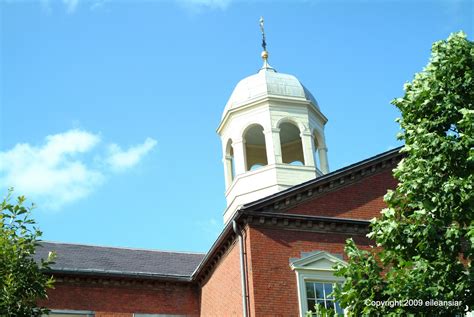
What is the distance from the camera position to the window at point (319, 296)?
20281 mm

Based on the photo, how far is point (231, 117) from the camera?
2689 centimetres

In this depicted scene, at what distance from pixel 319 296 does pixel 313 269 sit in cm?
76

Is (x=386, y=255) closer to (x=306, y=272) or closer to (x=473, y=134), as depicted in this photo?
(x=473, y=134)

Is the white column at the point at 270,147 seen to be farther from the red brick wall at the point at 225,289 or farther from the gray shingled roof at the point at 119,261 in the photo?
the gray shingled roof at the point at 119,261

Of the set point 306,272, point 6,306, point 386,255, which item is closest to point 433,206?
point 386,255

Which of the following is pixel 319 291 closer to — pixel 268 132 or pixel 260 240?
pixel 260 240

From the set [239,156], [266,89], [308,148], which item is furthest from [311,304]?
[266,89]

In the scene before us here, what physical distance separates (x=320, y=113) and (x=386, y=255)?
12.6 m

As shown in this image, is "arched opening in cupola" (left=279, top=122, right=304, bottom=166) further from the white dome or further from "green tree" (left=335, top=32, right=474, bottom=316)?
"green tree" (left=335, top=32, right=474, bottom=316)

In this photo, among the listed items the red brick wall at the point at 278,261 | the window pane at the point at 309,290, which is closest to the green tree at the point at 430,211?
the red brick wall at the point at 278,261

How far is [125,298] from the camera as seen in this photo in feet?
78.3

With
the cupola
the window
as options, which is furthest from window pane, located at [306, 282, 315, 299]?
the cupola

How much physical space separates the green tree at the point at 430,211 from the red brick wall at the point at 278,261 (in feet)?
15.9

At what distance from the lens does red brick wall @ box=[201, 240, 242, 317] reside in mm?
21094
